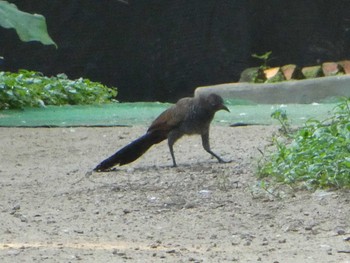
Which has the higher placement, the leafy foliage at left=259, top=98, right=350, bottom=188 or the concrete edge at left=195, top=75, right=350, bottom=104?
the leafy foliage at left=259, top=98, right=350, bottom=188

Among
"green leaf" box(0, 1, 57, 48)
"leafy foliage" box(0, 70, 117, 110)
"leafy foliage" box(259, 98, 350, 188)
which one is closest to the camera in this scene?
"green leaf" box(0, 1, 57, 48)

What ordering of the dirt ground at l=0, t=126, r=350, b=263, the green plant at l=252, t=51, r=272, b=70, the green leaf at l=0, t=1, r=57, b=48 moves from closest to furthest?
the green leaf at l=0, t=1, r=57, b=48 < the dirt ground at l=0, t=126, r=350, b=263 < the green plant at l=252, t=51, r=272, b=70

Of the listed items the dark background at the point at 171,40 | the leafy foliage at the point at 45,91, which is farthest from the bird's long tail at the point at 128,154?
the dark background at the point at 171,40

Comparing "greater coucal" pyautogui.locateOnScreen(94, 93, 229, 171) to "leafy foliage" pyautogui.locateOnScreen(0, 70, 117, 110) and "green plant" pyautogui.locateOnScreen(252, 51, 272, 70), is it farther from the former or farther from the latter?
"green plant" pyautogui.locateOnScreen(252, 51, 272, 70)

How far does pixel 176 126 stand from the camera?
6246 millimetres

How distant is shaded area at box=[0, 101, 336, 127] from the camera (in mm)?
8750

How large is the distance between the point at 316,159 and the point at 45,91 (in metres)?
6.20

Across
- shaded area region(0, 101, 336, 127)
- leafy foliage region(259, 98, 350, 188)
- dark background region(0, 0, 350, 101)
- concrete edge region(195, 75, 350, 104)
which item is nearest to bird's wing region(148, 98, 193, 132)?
leafy foliage region(259, 98, 350, 188)

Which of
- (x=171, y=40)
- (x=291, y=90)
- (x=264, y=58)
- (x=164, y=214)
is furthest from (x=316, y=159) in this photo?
(x=171, y=40)

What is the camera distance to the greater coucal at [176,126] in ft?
20.1

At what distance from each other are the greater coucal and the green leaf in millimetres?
4692

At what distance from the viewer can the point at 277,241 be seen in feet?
13.6

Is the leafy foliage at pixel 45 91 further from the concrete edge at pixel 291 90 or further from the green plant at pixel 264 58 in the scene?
the green plant at pixel 264 58

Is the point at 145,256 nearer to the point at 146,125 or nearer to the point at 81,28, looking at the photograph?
the point at 146,125
